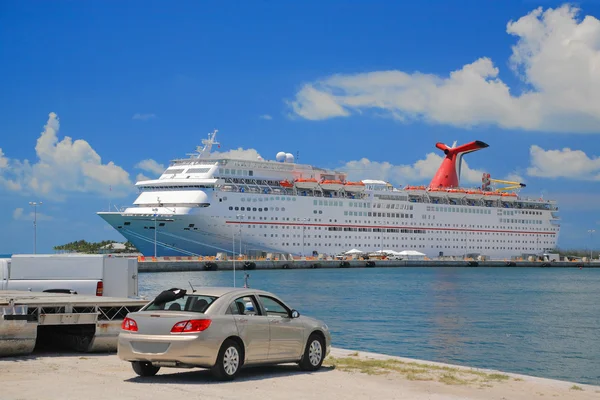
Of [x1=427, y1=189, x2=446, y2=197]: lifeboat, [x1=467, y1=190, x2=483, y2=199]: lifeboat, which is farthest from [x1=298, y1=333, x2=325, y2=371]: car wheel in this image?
[x1=467, y1=190, x2=483, y2=199]: lifeboat

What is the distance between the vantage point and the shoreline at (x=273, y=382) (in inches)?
342

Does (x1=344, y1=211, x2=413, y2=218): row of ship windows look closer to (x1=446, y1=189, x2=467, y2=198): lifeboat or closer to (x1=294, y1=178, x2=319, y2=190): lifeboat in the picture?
(x1=294, y1=178, x2=319, y2=190): lifeboat

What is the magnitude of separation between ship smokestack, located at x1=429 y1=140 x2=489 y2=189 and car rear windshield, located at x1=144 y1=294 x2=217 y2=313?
301 feet

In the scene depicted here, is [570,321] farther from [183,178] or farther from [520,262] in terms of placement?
[520,262]

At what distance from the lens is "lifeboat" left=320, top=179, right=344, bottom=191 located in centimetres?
8181

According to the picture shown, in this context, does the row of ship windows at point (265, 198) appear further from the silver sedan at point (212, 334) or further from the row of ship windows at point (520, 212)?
the silver sedan at point (212, 334)

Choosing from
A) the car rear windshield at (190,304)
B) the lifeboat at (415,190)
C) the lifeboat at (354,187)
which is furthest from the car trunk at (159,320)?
the lifeboat at (415,190)

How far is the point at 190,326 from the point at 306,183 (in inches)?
2782

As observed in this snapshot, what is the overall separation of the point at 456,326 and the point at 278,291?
17.9 m

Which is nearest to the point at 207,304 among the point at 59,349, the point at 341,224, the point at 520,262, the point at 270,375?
the point at 270,375

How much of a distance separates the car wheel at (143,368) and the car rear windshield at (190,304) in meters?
0.68

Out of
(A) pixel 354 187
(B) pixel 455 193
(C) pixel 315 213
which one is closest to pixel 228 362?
(C) pixel 315 213

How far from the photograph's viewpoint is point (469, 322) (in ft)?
88.4

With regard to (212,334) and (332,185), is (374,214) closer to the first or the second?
(332,185)
